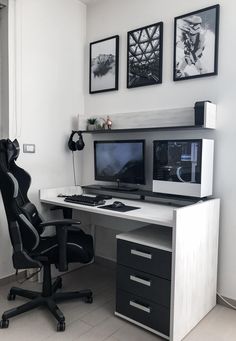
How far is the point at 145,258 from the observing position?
2.02 meters

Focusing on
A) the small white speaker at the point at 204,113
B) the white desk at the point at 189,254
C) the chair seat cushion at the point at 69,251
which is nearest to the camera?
the white desk at the point at 189,254

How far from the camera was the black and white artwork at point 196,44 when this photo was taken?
2352mm

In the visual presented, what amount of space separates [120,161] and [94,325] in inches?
55.6

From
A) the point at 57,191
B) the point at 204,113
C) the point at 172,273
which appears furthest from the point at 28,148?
the point at 172,273

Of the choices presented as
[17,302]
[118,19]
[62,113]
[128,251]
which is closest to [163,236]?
[128,251]

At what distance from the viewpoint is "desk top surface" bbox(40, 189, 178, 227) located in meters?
1.97

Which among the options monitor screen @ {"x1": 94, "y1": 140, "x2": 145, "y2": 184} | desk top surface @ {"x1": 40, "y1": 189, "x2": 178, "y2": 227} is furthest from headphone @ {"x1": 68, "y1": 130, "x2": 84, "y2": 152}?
desk top surface @ {"x1": 40, "y1": 189, "x2": 178, "y2": 227}

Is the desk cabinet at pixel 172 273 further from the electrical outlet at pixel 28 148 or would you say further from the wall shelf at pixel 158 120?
the electrical outlet at pixel 28 148

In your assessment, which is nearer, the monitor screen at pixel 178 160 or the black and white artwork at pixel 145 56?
the monitor screen at pixel 178 160

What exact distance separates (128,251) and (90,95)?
6.07 feet

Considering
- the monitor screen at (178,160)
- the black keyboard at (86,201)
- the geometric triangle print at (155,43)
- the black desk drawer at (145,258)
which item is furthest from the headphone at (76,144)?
the black desk drawer at (145,258)

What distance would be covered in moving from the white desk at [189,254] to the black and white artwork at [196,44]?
3.61 feet

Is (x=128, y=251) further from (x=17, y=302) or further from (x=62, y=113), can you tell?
(x=62, y=113)

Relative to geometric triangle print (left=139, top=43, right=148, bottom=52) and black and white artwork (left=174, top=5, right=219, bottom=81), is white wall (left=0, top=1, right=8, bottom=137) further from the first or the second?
black and white artwork (left=174, top=5, right=219, bottom=81)
